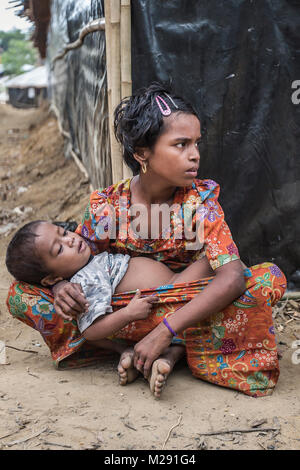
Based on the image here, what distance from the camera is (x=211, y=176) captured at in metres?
3.10

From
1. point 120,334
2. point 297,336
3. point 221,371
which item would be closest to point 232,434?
point 221,371

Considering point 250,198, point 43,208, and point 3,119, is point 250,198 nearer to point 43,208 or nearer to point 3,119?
point 43,208

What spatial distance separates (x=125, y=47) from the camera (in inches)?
115

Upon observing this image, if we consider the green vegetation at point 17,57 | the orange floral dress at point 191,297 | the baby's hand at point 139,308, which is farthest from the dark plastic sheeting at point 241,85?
the green vegetation at point 17,57

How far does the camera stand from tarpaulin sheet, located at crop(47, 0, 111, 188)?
3.88m

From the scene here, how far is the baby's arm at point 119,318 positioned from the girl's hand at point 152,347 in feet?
0.32

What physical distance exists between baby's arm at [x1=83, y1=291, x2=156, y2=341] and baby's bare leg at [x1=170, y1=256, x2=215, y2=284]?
201 millimetres

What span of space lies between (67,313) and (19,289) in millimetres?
277

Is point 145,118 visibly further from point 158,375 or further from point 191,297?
point 158,375

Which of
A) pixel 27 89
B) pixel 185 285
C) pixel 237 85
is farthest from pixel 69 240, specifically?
pixel 27 89

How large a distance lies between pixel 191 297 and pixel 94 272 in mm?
441

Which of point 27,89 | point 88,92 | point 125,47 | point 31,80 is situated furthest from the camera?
point 27,89

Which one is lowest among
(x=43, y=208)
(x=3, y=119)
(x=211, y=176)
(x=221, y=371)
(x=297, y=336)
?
(x=3, y=119)

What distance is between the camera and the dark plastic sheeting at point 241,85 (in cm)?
289
